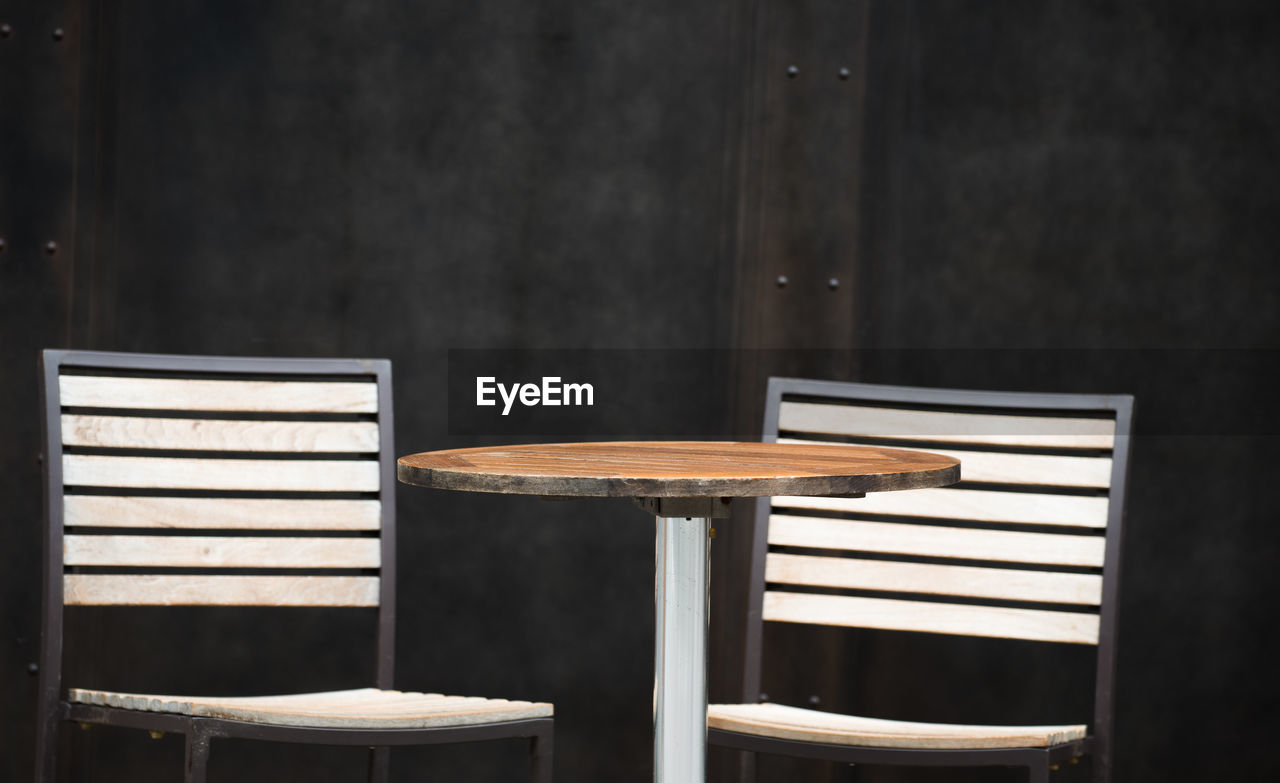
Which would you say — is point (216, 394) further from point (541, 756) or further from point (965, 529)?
point (965, 529)

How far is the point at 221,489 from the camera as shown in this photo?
6.64 feet

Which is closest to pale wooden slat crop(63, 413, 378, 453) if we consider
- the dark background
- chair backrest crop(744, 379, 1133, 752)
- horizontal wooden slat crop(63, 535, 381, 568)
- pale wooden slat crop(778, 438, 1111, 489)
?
horizontal wooden slat crop(63, 535, 381, 568)

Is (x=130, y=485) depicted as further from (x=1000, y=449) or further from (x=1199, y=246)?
(x=1199, y=246)

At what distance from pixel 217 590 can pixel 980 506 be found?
3.87 feet

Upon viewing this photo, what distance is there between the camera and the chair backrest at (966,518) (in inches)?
76.1

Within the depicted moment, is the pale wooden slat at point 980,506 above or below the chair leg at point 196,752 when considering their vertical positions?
above

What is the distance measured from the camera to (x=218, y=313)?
2377mm

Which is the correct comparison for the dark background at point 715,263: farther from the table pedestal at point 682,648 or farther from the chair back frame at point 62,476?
the table pedestal at point 682,648

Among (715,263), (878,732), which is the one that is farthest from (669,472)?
(715,263)

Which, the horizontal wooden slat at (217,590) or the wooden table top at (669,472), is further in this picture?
the horizontal wooden slat at (217,590)

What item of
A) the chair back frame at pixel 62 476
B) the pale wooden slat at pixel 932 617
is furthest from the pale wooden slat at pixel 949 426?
the chair back frame at pixel 62 476

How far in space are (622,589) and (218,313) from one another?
36.0 inches

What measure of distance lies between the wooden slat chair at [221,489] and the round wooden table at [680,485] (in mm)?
413

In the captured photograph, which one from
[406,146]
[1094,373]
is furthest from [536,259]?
[1094,373]
